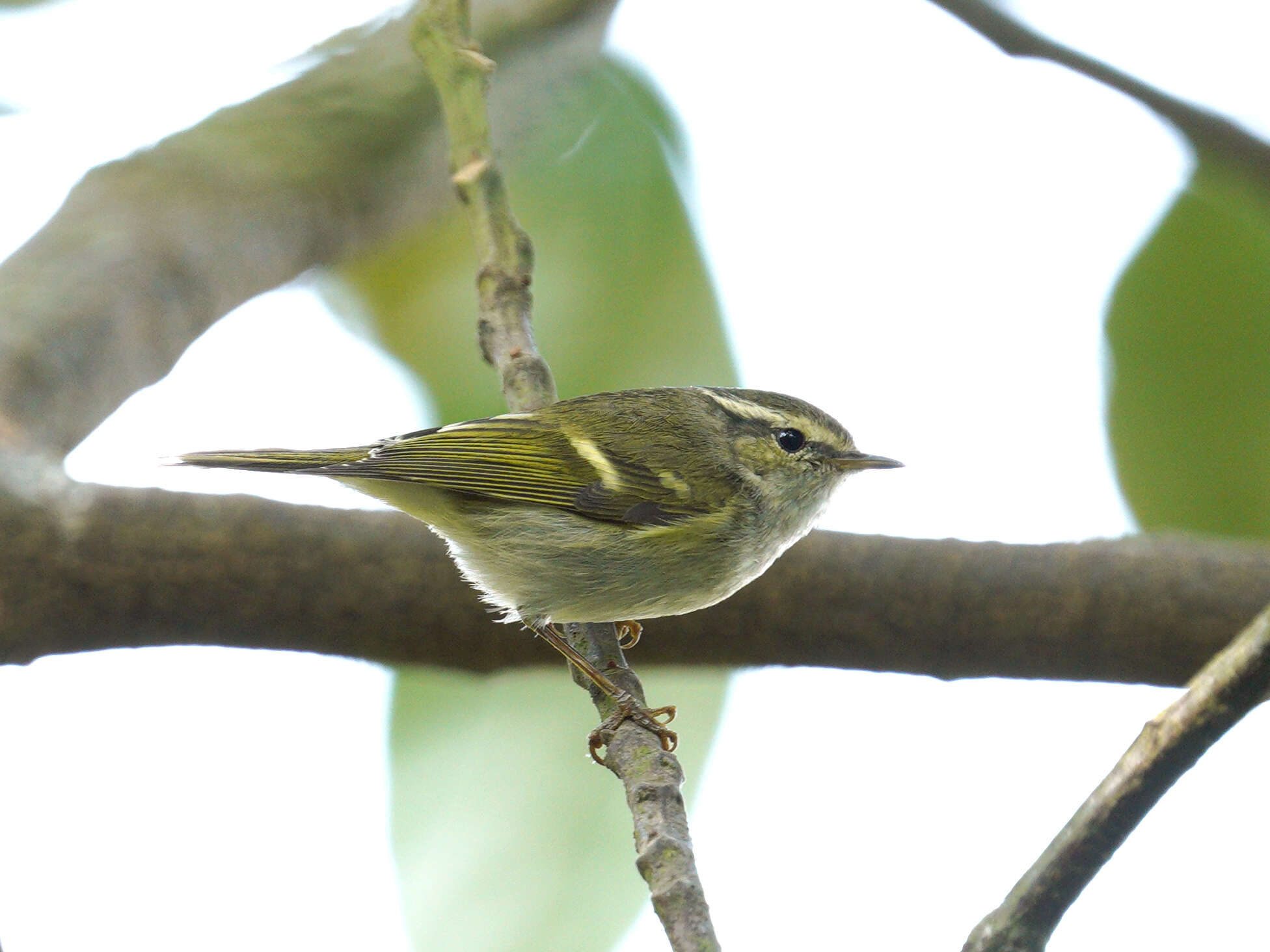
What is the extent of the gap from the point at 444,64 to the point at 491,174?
22 centimetres

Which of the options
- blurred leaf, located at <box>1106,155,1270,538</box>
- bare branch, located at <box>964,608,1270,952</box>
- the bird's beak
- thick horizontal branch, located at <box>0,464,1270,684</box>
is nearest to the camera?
bare branch, located at <box>964,608,1270,952</box>

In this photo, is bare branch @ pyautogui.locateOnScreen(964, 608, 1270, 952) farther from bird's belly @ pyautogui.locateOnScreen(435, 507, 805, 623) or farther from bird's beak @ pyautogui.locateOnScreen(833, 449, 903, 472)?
bird's beak @ pyautogui.locateOnScreen(833, 449, 903, 472)

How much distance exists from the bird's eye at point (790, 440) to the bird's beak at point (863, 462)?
0.10 metres

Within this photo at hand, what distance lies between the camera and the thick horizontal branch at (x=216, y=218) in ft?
7.73

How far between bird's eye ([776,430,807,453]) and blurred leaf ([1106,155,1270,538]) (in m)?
0.87

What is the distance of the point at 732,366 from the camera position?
2.87 m

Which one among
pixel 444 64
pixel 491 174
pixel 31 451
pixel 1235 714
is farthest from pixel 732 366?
pixel 1235 714

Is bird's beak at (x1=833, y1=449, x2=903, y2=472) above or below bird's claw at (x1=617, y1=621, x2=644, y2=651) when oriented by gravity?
above

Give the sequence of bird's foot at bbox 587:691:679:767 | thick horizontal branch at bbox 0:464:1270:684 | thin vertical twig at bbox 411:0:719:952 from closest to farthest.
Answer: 1. thin vertical twig at bbox 411:0:719:952
2. bird's foot at bbox 587:691:679:767
3. thick horizontal branch at bbox 0:464:1270:684

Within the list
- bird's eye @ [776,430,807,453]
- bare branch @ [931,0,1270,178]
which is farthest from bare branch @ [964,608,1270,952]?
bird's eye @ [776,430,807,453]

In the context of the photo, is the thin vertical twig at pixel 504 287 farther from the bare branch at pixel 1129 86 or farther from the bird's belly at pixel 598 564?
the bare branch at pixel 1129 86

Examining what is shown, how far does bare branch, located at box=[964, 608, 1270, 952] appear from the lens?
101 centimetres

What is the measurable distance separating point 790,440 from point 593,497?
Answer: 2.01 feet

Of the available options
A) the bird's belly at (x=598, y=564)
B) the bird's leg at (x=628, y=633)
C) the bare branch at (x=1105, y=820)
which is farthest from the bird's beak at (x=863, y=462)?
the bare branch at (x=1105, y=820)
